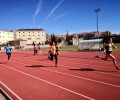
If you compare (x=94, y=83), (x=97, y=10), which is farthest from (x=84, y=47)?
(x=94, y=83)

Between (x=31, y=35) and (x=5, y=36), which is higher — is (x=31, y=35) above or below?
above

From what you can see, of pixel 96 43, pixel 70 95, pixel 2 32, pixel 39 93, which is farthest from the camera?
pixel 2 32

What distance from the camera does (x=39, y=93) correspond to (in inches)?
280

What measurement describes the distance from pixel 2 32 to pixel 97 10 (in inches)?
2926

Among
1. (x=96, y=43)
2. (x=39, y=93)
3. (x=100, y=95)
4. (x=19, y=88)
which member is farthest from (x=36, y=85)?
(x=96, y=43)

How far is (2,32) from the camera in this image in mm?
121688

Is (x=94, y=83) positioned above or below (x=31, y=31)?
below

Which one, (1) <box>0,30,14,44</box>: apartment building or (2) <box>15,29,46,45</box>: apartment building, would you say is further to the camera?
(2) <box>15,29,46,45</box>: apartment building

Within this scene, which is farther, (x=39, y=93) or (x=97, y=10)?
(x=97, y=10)

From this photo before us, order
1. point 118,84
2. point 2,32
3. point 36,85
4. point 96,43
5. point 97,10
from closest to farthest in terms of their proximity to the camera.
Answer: point 118,84, point 36,85, point 96,43, point 97,10, point 2,32

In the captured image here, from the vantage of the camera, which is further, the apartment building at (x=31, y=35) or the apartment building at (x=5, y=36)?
the apartment building at (x=31, y=35)

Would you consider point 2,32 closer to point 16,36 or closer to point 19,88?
point 16,36

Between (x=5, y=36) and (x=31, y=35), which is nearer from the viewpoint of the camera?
(x=5, y=36)

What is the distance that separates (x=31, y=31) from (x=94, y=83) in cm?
12750
